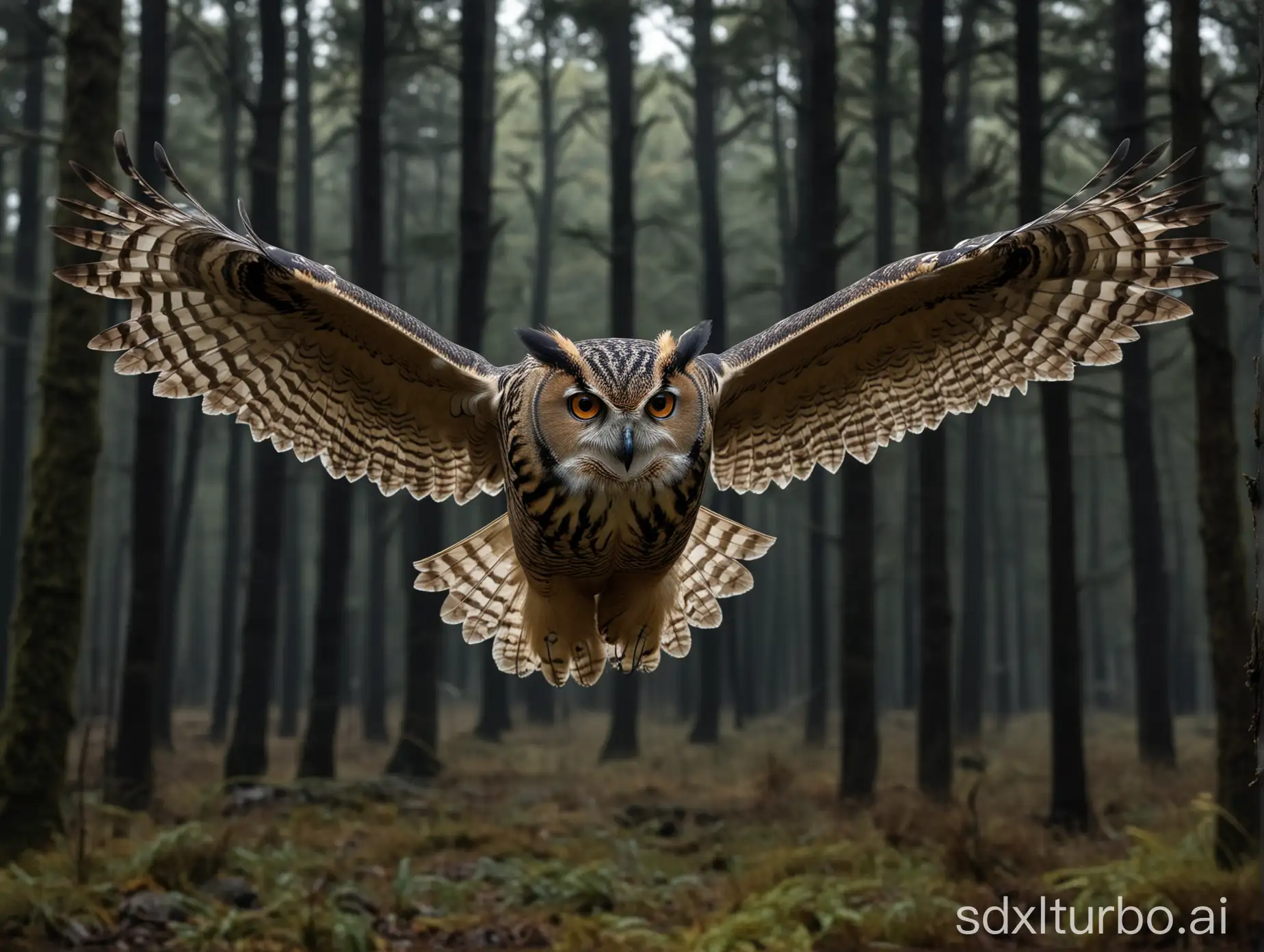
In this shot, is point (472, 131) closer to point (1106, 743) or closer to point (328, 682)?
point (328, 682)

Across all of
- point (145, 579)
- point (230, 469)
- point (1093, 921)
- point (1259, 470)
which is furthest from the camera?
point (230, 469)

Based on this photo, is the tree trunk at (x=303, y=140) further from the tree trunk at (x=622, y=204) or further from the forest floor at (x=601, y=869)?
the forest floor at (x=601, y=869)

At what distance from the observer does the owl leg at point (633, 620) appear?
158 inches

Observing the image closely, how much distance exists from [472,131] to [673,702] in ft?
99.9

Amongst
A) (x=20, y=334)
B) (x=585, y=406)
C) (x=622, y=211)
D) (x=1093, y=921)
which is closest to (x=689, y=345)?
(x=585, y=406)

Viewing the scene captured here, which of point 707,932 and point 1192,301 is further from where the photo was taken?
point 1192,301

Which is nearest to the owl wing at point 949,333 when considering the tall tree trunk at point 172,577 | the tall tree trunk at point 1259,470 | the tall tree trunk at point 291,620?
the tall tree trunk at point 1259,470

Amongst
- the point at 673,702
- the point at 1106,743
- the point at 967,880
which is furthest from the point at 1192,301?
the point at 673,702

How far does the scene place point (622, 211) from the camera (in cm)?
1652

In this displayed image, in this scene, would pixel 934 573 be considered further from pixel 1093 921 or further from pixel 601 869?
pixel 601 869

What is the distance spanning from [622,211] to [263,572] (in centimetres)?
682

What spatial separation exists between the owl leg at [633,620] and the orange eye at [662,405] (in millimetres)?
863

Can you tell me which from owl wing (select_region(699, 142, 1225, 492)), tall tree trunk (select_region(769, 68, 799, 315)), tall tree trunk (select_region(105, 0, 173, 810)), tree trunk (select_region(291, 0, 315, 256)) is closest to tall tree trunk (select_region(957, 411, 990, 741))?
tall tree trunk (select_region(769, 68, 799, 315))

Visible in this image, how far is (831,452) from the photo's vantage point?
17.1 ft
